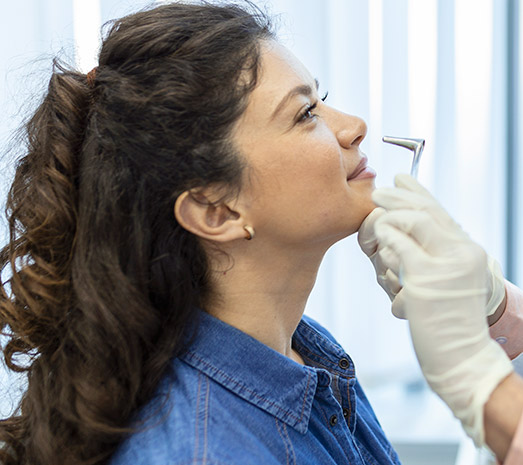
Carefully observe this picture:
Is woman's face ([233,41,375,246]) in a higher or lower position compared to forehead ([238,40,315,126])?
lower

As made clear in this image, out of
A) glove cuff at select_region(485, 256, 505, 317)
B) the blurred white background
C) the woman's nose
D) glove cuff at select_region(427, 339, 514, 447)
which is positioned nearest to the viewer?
glove cuff at select_region(427, 339, 514, 447)

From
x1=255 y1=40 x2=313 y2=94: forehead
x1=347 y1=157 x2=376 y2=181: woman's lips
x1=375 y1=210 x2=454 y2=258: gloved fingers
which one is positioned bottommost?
x1=375 y1=210 x2=454 y2=258: gloved fingers

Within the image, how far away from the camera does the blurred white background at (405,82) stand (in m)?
1.96

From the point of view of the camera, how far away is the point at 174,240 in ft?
3.39

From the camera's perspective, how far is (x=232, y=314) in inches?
42.3

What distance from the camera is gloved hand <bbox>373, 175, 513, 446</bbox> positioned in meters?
0.88

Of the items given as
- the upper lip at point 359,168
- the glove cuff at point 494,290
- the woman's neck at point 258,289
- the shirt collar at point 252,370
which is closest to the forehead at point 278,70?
the upper lip at point 359,168

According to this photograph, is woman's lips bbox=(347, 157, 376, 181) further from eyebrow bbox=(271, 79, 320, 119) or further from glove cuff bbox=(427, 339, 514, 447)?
glove cuff bbox=(427, 339, 514, 447)

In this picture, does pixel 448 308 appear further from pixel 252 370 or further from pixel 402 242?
pixel 252 370

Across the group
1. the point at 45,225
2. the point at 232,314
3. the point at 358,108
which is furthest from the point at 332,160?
the point at 358,108

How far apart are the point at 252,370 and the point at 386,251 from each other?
277mm

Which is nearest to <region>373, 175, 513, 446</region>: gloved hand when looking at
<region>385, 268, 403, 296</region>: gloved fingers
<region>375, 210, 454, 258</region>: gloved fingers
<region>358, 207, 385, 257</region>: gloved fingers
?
<region>375, 210, 454, 258</region>: gloved fingers

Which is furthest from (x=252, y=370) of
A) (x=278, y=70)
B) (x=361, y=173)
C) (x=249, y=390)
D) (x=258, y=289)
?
(x=278, y=70)

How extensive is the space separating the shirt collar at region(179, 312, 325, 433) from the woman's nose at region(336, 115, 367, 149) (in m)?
0.35
